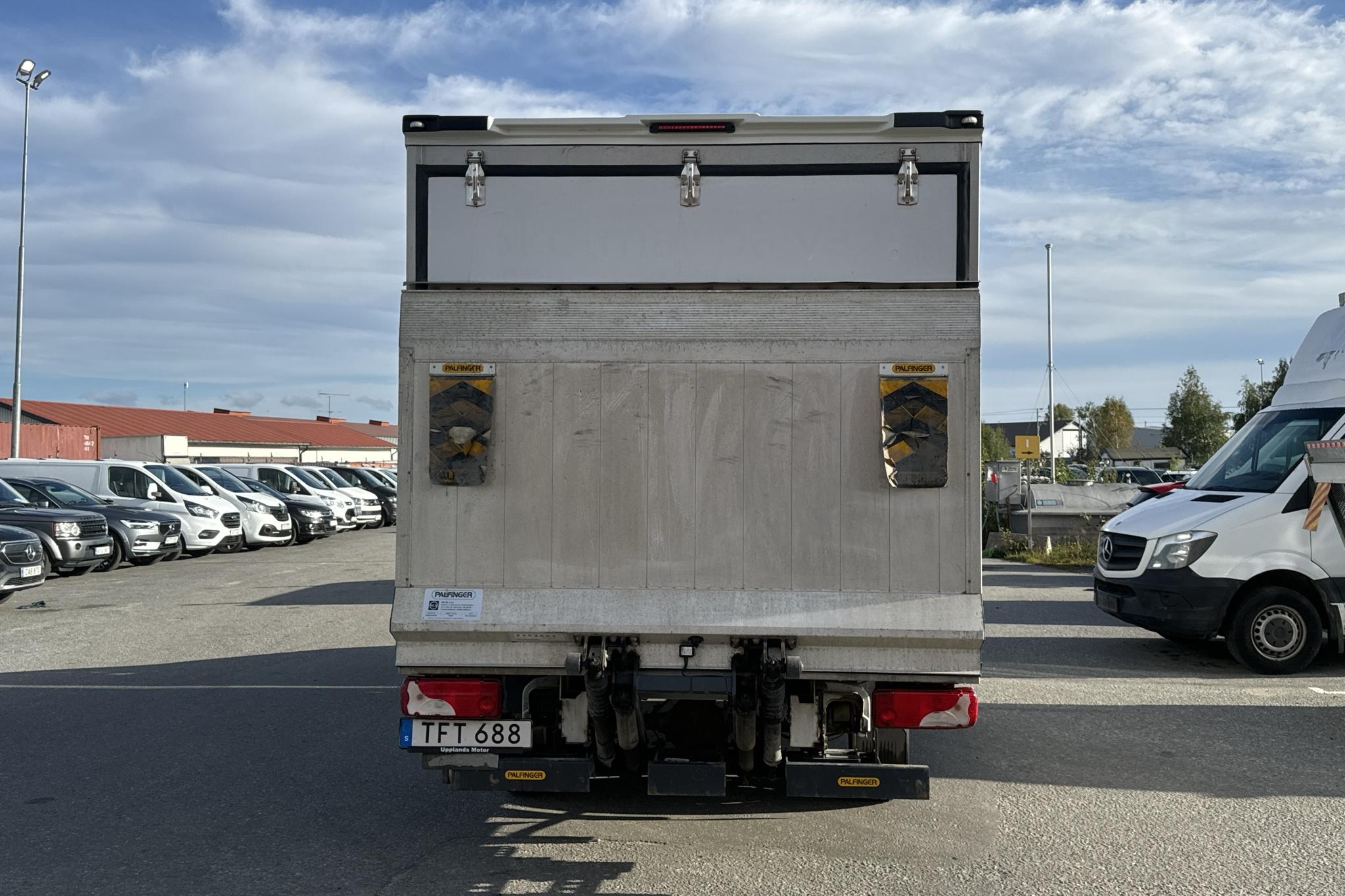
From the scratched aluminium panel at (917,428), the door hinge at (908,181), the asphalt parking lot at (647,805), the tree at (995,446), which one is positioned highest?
the tree at (995,446)

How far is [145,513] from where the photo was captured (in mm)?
19531

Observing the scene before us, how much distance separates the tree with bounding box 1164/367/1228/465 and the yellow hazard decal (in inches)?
2427

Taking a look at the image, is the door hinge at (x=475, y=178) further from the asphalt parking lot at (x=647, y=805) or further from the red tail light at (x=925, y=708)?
the asphalt parking lot at (x=647, y=805)

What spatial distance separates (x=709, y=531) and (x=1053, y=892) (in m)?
2.08

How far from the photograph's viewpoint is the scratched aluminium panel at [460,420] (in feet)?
15.9

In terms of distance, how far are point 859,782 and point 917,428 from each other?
4.89 ft

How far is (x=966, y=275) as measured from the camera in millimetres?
4895

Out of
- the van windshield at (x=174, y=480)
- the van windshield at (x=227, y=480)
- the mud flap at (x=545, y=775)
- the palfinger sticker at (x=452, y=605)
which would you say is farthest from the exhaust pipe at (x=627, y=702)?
the van windshield at (x=227, y=480)

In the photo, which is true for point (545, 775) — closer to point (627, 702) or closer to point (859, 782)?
point (627, 702)

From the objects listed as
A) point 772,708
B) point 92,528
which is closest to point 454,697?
point 772,708

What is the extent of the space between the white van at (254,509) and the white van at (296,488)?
3.38m

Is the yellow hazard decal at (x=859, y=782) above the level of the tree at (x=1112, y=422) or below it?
below

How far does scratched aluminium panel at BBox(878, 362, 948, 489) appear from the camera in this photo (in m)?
4.74

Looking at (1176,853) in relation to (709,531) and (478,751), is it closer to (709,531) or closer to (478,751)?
(709,531)
